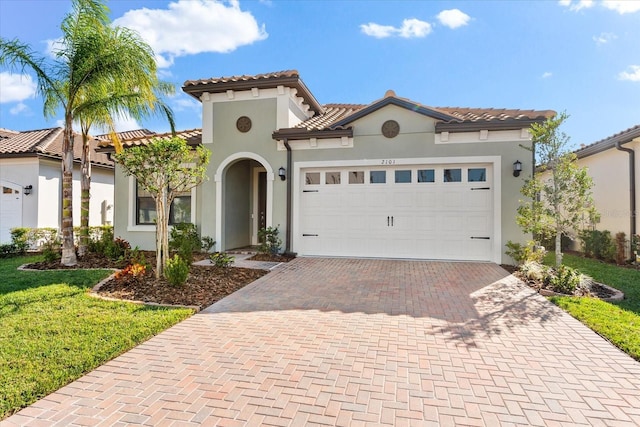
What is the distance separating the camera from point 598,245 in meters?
10.8

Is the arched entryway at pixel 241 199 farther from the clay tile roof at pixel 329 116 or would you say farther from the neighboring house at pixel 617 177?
the neighboring house at pixel 617 177

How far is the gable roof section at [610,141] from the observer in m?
9.26

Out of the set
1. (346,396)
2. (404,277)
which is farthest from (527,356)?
(404,277)

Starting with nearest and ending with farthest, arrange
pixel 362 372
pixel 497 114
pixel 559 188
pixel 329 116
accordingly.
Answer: pixel 362 372
pixel 559 188
pixel 497 114
pixel 329 116

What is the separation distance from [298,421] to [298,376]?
68 centimetres

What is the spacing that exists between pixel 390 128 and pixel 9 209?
15.0m

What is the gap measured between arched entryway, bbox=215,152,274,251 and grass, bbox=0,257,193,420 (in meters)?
4.86

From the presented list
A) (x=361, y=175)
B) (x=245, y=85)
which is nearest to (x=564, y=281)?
(x=361, y=175)

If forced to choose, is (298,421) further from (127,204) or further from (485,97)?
(485,97)

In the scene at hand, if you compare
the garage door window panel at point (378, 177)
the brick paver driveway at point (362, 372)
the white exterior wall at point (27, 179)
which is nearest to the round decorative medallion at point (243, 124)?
the garage door window panel at point (378, 177)

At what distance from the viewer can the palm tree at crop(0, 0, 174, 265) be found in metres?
7.86

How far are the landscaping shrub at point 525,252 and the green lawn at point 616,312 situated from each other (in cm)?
122

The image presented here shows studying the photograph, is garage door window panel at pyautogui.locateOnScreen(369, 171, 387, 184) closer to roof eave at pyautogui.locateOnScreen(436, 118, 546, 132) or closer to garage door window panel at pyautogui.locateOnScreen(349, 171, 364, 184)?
garage door window panel at pyautogui.locateOnScreen(349, 171, 364, 184)

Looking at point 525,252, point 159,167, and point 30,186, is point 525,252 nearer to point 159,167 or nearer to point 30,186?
point 159,167
